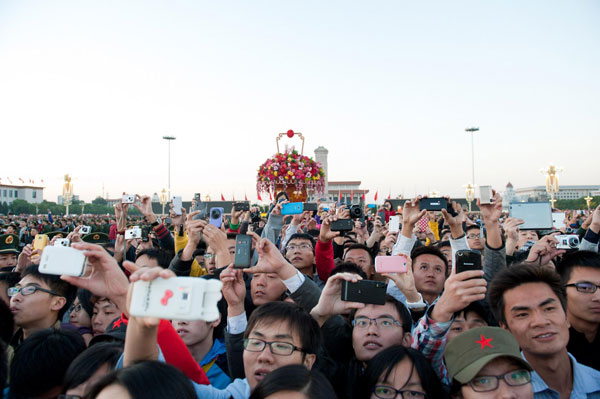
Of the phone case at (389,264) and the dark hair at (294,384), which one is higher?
the phone case at (389,264)

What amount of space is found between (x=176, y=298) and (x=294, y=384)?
0.83 m

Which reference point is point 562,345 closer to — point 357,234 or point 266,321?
point 266,321

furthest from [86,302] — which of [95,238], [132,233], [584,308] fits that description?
[584,308]

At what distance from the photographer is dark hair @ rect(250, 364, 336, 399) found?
1.84 metres

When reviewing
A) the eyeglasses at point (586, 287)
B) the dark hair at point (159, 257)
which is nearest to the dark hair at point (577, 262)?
the eyeglasses at point (586, 287)

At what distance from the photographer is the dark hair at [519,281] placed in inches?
99.3

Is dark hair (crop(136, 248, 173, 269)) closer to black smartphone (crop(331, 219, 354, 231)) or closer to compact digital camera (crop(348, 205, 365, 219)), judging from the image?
black smartphone (crop(331, 219, 354, 231))

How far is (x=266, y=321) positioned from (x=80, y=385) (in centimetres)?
106

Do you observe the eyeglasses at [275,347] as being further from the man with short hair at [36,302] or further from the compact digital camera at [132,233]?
the compact digital camera at [132,233]

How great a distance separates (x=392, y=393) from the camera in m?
2.19

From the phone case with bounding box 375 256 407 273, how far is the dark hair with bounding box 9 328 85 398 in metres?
2.14

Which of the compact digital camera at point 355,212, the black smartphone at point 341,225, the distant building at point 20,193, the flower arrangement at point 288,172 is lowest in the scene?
the black smartphone at point 341,225

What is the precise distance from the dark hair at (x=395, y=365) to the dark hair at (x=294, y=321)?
383 millimetres

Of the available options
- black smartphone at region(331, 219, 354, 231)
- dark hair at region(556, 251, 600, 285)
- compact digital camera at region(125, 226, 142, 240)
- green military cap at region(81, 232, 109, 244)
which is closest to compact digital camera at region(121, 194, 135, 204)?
compact digital camera at region(125, 226, 142, 240)
